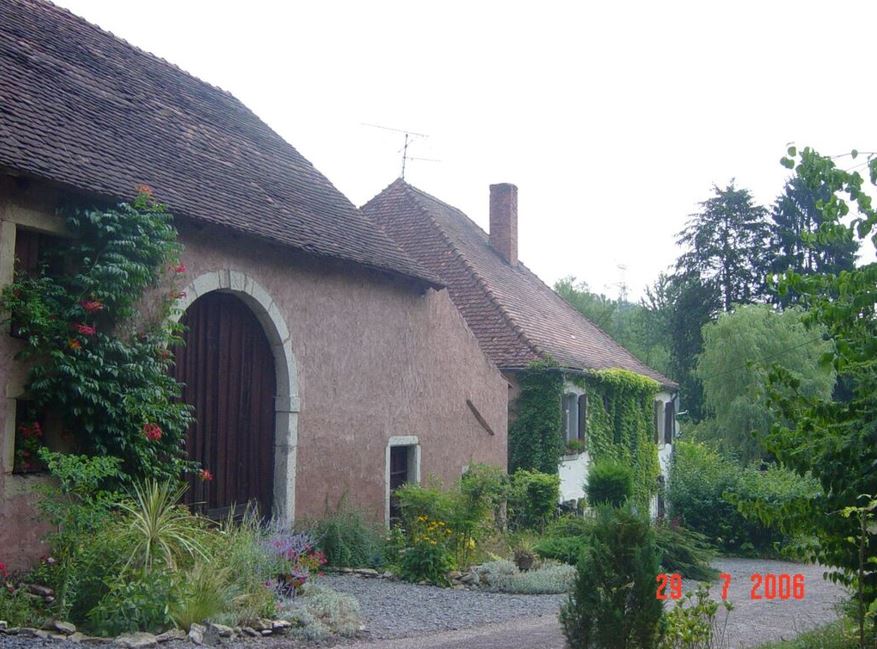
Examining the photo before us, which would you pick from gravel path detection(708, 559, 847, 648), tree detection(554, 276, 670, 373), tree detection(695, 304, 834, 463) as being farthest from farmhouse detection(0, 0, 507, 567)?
tree detection(554, 276, 670, 373)

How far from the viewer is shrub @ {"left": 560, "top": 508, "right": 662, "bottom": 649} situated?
5.76 meters

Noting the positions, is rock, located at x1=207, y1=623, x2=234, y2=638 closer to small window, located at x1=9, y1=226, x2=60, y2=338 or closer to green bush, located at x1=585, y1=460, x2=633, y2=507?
small window, located at x1=9, y1=226, x2=60, y2=338

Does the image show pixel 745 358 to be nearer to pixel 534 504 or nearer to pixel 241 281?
pixel 534 504

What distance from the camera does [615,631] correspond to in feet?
18.8

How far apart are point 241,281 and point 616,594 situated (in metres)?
7.29

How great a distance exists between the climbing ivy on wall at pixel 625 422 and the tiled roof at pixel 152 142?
8436mm

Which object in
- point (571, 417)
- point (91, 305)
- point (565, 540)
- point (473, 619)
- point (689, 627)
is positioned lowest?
point (473, 619)

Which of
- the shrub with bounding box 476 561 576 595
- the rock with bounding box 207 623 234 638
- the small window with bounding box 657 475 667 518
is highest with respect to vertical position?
the rock with bounding box 207 623 234 638

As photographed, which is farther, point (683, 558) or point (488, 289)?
point (488, 289)

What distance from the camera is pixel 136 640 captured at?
706cm

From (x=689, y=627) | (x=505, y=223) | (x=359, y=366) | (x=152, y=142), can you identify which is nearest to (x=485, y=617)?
(x=689, y=627)

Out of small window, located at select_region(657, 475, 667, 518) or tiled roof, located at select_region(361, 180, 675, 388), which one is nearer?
tiled roof, located at select_region(361, 180, 675, 388)

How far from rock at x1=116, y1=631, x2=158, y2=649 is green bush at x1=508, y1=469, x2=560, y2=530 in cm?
1030

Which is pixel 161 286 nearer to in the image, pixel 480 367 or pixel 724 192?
→ pixel 480 367
